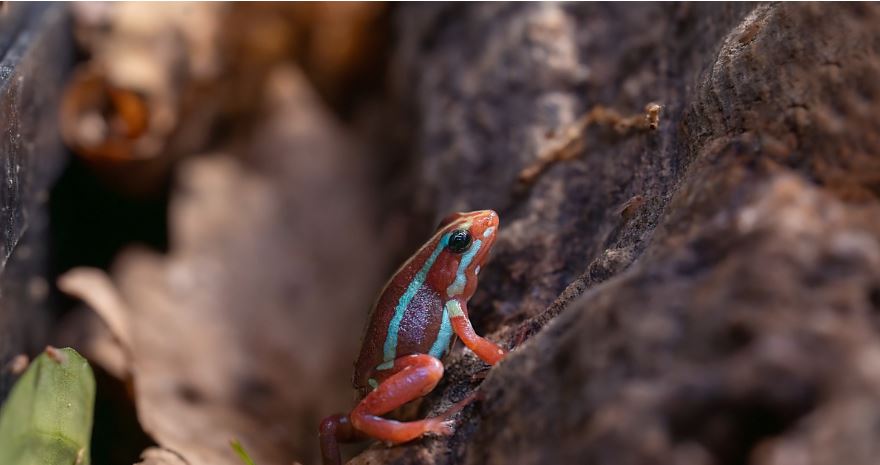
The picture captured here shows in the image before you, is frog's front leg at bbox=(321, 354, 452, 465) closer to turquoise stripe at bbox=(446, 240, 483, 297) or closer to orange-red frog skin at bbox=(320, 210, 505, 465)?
orange-red frog skin at bbox=(320, 210, 505, 465)

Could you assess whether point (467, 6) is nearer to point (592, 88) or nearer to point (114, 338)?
point (592, 88)

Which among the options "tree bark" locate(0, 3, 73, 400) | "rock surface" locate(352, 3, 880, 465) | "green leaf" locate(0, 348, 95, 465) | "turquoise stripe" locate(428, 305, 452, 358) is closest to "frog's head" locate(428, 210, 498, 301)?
"turquoise stripe" locate(428, 305, 452, 358)

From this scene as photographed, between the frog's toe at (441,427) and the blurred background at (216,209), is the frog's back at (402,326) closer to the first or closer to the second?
the frog's toe at (441,427)

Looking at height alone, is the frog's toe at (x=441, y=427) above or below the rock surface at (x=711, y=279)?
below

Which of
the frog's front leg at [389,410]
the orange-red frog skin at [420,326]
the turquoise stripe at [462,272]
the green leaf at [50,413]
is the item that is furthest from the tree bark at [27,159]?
the turquoise stripe at [462,272]

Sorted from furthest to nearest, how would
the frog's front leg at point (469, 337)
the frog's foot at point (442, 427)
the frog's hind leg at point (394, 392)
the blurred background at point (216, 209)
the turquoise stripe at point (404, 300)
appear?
1. the blurred background at point (216, 209)
2. the turquoise stripe at point (404, 300)
3. the frog's front leg at point (469, 337)
4. the frog's hind leg at point (394, 392)
5. the frog's foot at point (442, 427)

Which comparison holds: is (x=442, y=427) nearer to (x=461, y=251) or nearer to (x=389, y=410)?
(x=389, y=410)

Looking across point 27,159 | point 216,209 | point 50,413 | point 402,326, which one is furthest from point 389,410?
point 216,209

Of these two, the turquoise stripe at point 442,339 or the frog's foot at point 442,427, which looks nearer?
the frog's foot at point 442,427

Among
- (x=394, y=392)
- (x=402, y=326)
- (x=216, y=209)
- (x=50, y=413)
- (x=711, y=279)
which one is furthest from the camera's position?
(x=216, y=209)
